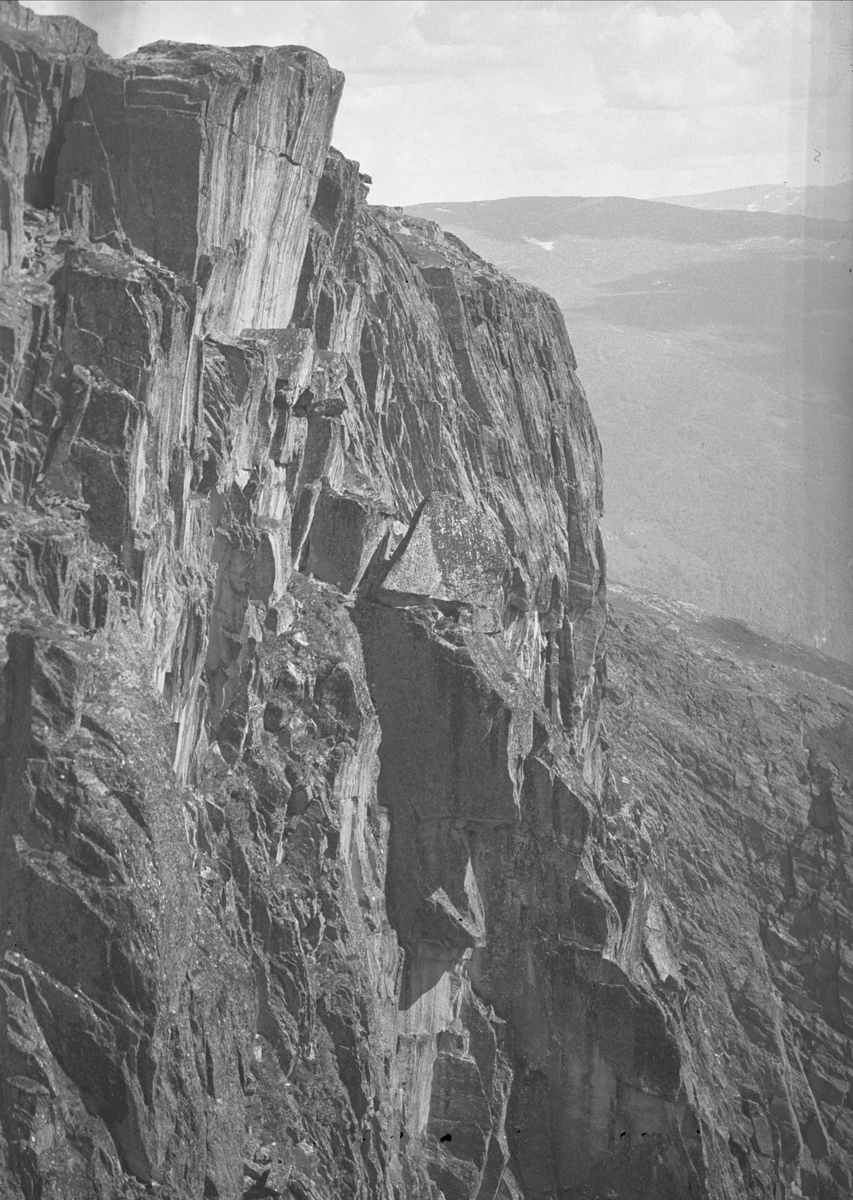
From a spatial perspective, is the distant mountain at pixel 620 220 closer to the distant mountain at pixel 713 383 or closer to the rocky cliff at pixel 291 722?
the distant mountain at pixel 713 383

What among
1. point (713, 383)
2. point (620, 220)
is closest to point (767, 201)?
point (620, 220)

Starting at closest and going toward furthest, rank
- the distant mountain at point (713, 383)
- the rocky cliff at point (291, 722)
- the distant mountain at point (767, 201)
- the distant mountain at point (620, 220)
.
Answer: the rocky cliff at point (291, 722)
the distant mountain at point (713, 383)
the distant mountain at point (767, 201)
the distant mountain at point (620, 220)

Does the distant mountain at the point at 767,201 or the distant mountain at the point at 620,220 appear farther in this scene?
the distant mountain at the point at 620,220

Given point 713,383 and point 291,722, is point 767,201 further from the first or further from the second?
point 291,722

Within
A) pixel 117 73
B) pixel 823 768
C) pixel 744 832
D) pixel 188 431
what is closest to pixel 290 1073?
pixel 188 431

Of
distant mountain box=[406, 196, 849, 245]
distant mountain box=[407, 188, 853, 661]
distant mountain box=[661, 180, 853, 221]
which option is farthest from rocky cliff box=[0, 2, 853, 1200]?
distant mountain box=[406, 196, 849, 245]

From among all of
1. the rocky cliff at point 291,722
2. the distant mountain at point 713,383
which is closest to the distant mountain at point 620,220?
the distant mountain at point 713,383
